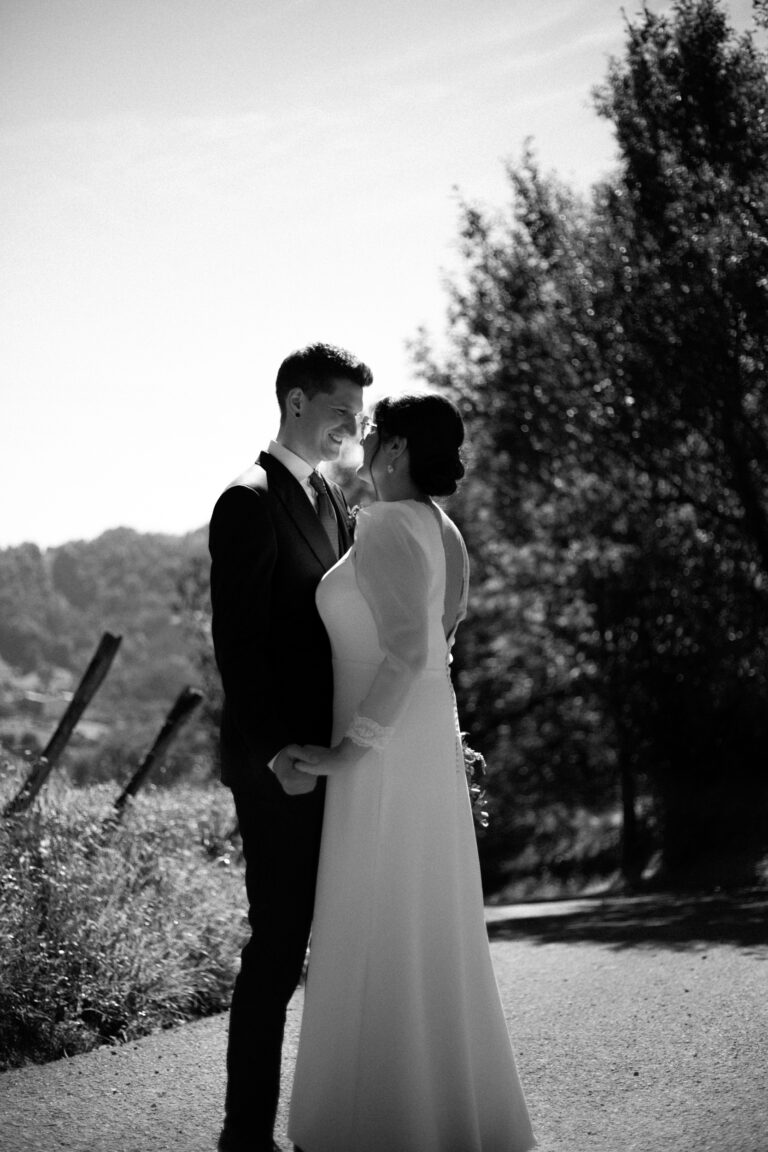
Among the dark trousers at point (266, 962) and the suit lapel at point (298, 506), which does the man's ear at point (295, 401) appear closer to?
the suit lapel at point (298, 506)

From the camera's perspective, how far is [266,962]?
3.89 meters

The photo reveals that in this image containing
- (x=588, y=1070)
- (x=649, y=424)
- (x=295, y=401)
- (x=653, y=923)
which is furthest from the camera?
(x=649, y=424)

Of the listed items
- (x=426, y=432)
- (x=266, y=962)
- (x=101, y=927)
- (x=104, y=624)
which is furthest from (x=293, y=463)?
(x=104, y=624)

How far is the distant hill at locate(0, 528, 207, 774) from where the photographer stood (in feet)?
91.5

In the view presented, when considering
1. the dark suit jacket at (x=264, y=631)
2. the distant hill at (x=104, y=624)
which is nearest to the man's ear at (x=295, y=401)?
the dark suit jacket at (x=264, y=631)

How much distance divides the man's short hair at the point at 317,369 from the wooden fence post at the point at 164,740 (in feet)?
14.2

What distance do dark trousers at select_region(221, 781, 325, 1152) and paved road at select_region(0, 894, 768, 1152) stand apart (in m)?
0.41

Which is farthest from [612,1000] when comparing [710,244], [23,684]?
[23,684]

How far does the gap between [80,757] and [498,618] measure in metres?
10.5

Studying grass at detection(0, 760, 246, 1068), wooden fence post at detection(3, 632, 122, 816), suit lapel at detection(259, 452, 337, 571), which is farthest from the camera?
wooden fence post at detection(3, 632, 122, 816)

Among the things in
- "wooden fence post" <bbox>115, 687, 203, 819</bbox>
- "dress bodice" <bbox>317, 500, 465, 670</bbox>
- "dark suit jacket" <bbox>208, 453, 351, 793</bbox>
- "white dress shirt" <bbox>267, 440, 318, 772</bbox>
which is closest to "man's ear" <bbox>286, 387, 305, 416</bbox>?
"white dress shirt" <bbox>267, 440, 318, 772</bbox>

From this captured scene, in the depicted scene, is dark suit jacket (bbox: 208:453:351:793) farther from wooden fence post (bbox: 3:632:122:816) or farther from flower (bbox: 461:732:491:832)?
wooden fence post (bbox: 3:632:122:816)

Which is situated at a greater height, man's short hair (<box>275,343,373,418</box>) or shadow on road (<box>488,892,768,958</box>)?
man's short hair (<box>275,343,373,418</box>)

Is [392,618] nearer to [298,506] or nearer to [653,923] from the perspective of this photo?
[298,506]
